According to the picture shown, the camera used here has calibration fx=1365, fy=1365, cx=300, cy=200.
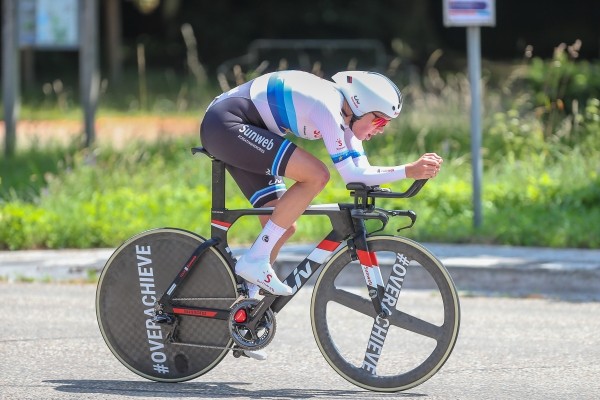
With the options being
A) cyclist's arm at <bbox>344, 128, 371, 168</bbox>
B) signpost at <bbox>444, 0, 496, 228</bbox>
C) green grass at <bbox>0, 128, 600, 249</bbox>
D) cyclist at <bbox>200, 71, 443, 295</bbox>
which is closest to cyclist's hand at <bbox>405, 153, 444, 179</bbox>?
cyclist at <bbox>200, 71, 443, 295</bbox>

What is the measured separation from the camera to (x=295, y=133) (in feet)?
→ 20.3

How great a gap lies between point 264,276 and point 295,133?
67 cm

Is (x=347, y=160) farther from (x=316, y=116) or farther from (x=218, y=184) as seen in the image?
(x=218, y=184)

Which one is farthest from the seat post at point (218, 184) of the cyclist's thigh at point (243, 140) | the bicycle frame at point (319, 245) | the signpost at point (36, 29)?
the signpost at point (36, 29)

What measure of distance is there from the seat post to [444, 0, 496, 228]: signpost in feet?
16.3

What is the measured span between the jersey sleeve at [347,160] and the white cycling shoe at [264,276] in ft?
1.89

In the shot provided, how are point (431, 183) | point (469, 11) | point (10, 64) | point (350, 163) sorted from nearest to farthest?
point (350, 163)
point (469, 11)
point (431, 183)
point (10, 64)

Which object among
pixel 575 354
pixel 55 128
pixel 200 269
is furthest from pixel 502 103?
pixel 200 269

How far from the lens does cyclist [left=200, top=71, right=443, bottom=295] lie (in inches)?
238

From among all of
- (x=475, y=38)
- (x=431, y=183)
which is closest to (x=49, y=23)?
(x=431, y=183)

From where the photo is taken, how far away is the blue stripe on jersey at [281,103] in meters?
6.15

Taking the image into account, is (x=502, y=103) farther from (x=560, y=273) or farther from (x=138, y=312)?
(x=138, y=312)

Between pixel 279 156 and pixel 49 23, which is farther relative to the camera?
pixel 49 23

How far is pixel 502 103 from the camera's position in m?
17.0
